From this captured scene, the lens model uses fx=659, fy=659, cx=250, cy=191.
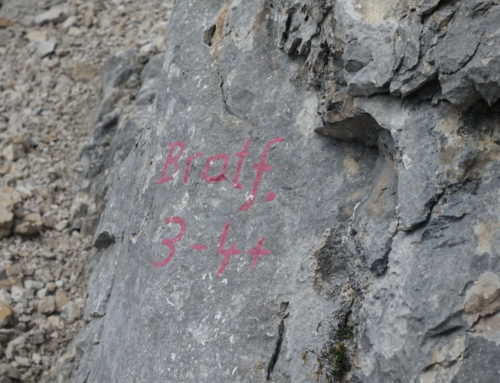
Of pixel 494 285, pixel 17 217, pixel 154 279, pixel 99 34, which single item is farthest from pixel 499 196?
pixel 99 34

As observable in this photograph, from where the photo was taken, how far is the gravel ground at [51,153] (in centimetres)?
592

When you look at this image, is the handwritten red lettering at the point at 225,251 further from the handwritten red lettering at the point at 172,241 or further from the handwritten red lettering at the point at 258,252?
the handwritten red lettering at the point at 172,241

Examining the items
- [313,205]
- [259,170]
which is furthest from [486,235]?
[259,170]

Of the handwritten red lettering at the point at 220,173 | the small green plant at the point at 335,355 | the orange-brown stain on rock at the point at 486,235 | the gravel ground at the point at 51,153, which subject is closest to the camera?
the orange-brown stain on rock at the point at 486,235

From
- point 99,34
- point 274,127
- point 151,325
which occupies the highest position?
point 99,34

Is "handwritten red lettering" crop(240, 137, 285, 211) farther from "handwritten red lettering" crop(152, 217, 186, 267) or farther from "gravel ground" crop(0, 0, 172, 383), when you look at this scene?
"gravel ground" crop(0, 0, 172, 383)

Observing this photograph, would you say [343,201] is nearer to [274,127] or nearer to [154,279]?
[274,127]

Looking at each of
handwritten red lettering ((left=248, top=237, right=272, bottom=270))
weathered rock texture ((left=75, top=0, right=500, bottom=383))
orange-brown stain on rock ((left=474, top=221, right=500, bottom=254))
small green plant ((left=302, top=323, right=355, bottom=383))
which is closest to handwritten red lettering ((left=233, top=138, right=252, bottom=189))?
weathered rock texture ((left=75, top=0, right=500, bottom=383))

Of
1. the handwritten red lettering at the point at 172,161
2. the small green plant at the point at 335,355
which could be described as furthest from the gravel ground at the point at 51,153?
the small green plant at the point at 335,355

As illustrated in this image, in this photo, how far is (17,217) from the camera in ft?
21.7

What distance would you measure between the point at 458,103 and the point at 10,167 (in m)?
5.35

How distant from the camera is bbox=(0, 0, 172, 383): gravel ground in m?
5.92

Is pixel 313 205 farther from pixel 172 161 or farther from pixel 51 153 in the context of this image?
pixel 51 153

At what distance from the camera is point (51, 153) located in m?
7.39
